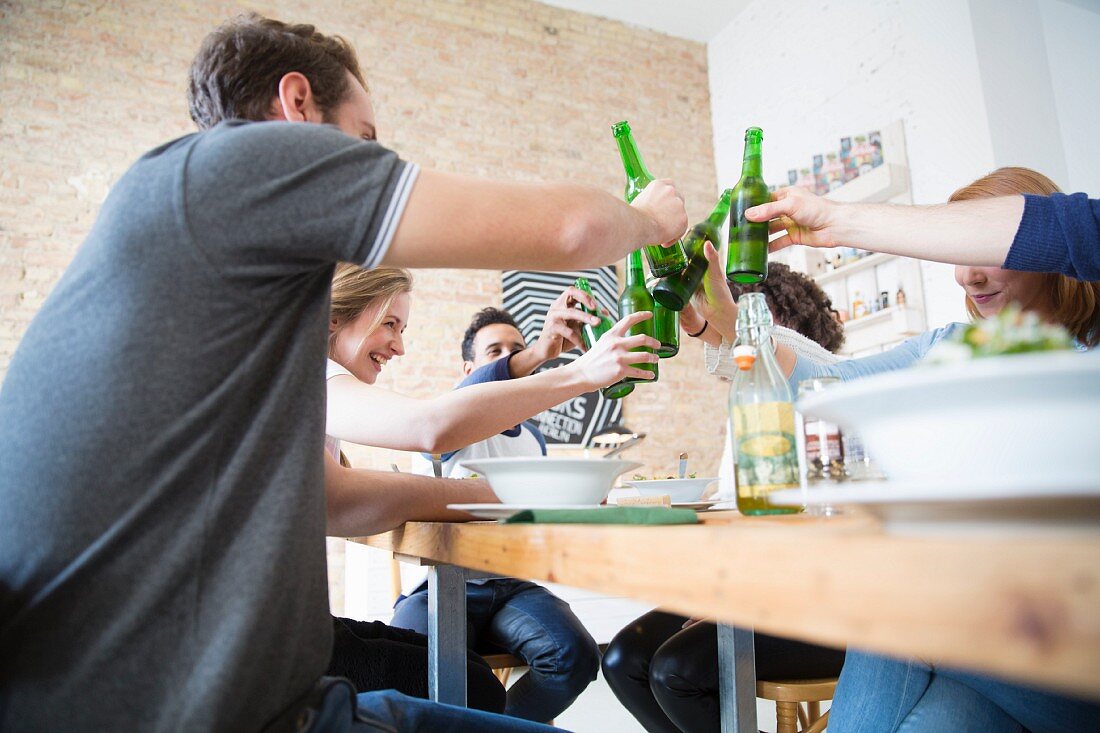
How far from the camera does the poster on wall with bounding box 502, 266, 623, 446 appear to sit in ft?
17.3

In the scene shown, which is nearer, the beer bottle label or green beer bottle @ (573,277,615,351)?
the beer bottle label

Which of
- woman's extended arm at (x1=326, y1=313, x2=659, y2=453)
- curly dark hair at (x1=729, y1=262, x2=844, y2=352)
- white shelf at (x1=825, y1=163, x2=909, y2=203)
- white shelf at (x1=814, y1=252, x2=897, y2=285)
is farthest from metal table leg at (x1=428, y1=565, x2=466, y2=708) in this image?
white shelf at (x1=825, y1=163, x2=909, y2=203)

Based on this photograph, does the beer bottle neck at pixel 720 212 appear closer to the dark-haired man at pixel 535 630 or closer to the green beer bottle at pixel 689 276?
the green beer bottle at pixel 689 276

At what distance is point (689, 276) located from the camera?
1.56 m

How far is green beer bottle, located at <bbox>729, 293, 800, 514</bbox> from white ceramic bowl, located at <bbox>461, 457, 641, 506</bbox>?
0.51 feet

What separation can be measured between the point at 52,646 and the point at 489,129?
17.3 feet

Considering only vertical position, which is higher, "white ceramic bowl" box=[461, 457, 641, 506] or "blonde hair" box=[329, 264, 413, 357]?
"blonde hair" box=[329, 264, 413, 357]

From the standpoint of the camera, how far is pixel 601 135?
232 inches

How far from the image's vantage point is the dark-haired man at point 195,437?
59 cm

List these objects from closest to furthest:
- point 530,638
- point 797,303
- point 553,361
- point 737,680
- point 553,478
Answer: point 553,478 < point 737,680 < point 530,638 < point 797,303 < point 553,361

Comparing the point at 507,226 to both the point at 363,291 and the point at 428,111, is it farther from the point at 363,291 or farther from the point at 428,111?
the point at 428,111

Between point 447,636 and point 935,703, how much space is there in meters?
0.70

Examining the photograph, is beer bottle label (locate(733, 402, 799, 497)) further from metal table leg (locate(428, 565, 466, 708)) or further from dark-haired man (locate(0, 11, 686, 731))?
metal table leg (locate(428, 565, 466, 708))

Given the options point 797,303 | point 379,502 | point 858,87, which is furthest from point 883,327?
point 379,502
